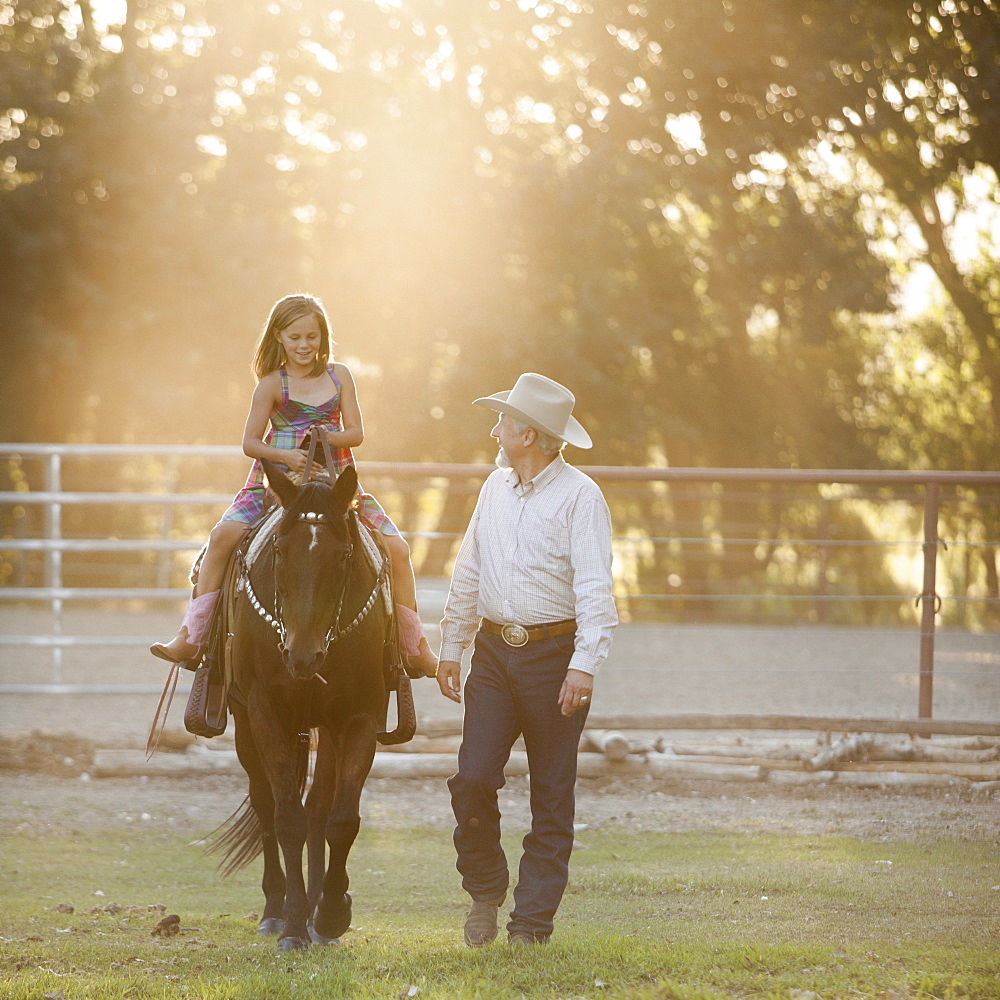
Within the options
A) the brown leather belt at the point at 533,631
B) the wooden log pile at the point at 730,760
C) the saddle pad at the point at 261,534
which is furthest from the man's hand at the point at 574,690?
the wooden log pile at the point at 730,760

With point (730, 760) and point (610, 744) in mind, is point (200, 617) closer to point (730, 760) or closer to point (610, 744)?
point (610, 744)

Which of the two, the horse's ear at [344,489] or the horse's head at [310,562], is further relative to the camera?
the horse's ear at [344,489]

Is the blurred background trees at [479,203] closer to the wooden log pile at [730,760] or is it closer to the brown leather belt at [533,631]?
the wooden log pile at [730,760]

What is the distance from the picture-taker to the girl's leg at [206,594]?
4867 millimetres

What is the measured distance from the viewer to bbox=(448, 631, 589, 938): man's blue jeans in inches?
163

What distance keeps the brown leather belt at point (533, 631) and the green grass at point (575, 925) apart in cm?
97

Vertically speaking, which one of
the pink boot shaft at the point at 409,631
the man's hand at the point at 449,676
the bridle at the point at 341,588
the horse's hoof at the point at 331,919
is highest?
the bridle at the point at 341,588

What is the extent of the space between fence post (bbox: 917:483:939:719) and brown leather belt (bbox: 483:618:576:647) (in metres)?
3.94

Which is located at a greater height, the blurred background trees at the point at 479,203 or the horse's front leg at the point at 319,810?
the blurred background trees at the point at 479,203

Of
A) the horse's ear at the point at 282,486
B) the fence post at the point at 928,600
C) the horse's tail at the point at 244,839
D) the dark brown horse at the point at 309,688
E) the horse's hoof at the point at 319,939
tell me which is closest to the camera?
the dark brown horse at the point at 309,688

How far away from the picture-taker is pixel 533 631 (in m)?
4.15

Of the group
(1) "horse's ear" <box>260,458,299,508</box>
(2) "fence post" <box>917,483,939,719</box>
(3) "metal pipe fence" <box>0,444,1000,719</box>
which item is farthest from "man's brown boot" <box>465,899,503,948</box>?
(3) "metal pipe fence" <box>0,444,1000,719</box>

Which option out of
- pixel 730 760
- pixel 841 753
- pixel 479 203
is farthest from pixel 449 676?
pixel 479 203

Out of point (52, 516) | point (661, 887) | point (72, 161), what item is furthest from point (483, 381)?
point (661, 887)
